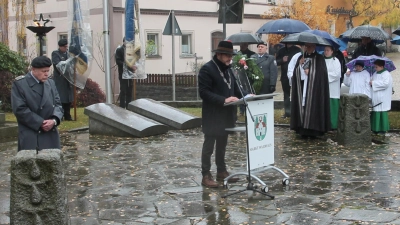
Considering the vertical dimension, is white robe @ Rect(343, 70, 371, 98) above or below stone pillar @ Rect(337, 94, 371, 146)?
above

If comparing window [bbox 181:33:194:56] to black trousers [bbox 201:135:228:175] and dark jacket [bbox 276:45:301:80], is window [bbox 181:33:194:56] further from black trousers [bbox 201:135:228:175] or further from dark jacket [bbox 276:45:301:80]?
black trousers [bbox 201:135:228:175]

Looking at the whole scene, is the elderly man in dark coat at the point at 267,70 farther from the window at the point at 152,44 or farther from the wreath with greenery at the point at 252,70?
the window at the point at 152,44

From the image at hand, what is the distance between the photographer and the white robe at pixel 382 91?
13.0m

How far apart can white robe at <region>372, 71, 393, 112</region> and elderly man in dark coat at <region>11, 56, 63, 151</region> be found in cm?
735

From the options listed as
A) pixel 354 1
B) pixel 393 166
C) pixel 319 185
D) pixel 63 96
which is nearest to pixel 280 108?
pixel 63 96

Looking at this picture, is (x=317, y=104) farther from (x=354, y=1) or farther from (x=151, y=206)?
(x=354, y=1)

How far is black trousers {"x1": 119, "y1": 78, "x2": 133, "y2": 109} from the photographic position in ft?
57.0

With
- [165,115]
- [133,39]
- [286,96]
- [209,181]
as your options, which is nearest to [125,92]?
[133,39]

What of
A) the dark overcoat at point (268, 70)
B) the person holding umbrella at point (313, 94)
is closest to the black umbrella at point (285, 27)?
the dark overcoat at point (268, 70)

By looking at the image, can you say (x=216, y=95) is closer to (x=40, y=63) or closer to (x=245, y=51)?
(x=40, y=63)

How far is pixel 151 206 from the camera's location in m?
7.67

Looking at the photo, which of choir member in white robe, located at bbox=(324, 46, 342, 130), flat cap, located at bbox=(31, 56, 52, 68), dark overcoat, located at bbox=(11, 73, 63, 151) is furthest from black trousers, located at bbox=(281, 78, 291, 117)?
flat cap, located at bbox=(31, 56, 52, 68)

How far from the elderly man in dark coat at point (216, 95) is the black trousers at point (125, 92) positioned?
8844 mm

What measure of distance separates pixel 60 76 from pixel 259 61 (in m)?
4.53
